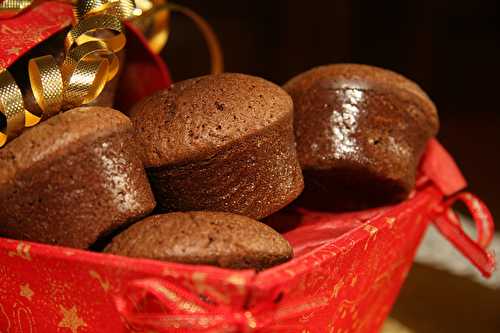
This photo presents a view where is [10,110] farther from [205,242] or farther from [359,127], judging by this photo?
[359,127]

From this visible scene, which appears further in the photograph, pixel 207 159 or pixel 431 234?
pixel 431 234

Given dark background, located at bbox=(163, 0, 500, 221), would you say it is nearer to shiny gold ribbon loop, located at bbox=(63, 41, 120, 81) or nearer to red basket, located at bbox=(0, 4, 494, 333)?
red basket, located at bbox=(0, 4, 494, 333)

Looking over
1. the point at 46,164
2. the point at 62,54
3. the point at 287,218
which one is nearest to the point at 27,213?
the point at 46,164

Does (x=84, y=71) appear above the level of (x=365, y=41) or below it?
above

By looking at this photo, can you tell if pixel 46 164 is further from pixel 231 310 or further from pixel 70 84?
pixel 231 310

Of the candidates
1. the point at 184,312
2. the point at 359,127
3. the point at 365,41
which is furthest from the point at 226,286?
the point at 365,41

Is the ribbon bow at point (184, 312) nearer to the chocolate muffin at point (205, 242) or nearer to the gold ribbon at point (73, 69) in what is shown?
the chocolate muffin at point (205, 242)
